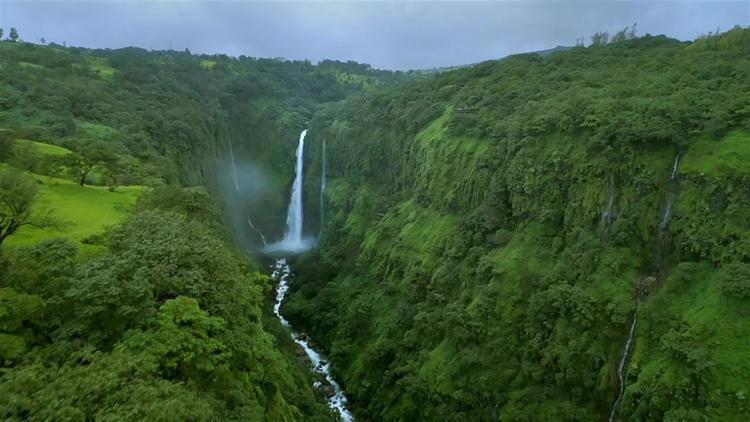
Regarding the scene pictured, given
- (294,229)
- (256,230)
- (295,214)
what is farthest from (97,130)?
(295,214)

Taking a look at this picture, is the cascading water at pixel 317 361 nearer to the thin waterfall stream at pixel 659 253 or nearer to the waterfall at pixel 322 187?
the waterfall at pixel 322 187

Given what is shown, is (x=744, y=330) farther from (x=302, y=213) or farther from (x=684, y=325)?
(x=302, y=213)

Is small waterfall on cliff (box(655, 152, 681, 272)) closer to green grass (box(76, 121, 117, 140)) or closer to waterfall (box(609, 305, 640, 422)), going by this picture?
waterfall (box(609, 305, 640, 422))

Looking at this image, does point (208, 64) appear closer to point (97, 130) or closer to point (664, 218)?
point (97, 130)

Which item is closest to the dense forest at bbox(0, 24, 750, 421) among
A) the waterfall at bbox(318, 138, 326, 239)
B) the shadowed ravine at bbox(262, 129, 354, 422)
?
the shadowed ravine at bbox(262, 129, 354, 422)

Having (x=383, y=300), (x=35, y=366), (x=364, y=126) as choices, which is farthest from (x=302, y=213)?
(x=35, y=366)
